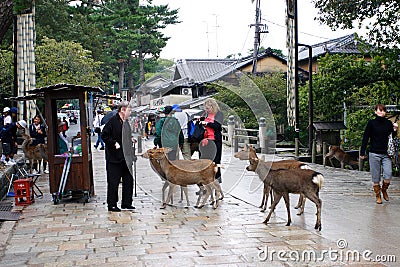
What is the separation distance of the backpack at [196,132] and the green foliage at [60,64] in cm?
2024

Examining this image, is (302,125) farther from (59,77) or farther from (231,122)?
A: (59,77)

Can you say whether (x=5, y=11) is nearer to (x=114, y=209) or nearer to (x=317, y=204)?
(x=114, y=209)

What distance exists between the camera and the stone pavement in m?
5.68

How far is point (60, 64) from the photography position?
29500 millimetres

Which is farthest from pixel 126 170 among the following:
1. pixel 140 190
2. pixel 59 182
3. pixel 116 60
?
pixel 116 60

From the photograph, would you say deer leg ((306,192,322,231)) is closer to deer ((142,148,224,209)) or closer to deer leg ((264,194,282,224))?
deer leg ((264,194,282,224))

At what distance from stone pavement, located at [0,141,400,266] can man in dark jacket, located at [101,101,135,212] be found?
0.29m

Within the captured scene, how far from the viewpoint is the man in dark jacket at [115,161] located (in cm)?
852

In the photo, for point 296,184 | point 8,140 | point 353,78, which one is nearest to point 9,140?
point 8,140

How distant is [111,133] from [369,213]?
447cm

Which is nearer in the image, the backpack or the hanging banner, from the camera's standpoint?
the backpack

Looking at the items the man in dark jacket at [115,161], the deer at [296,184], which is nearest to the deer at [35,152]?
the man in dark jacket at [115,161]

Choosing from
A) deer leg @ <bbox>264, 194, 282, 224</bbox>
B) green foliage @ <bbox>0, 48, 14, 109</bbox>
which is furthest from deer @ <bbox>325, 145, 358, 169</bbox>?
green foliage @ <bbox>0, 48, 14, 109</bbox>

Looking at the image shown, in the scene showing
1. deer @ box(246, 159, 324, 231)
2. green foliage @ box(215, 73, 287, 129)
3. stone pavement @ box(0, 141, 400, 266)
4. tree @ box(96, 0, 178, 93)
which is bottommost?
stone pavement @ box(0, 141, 400, 266)
